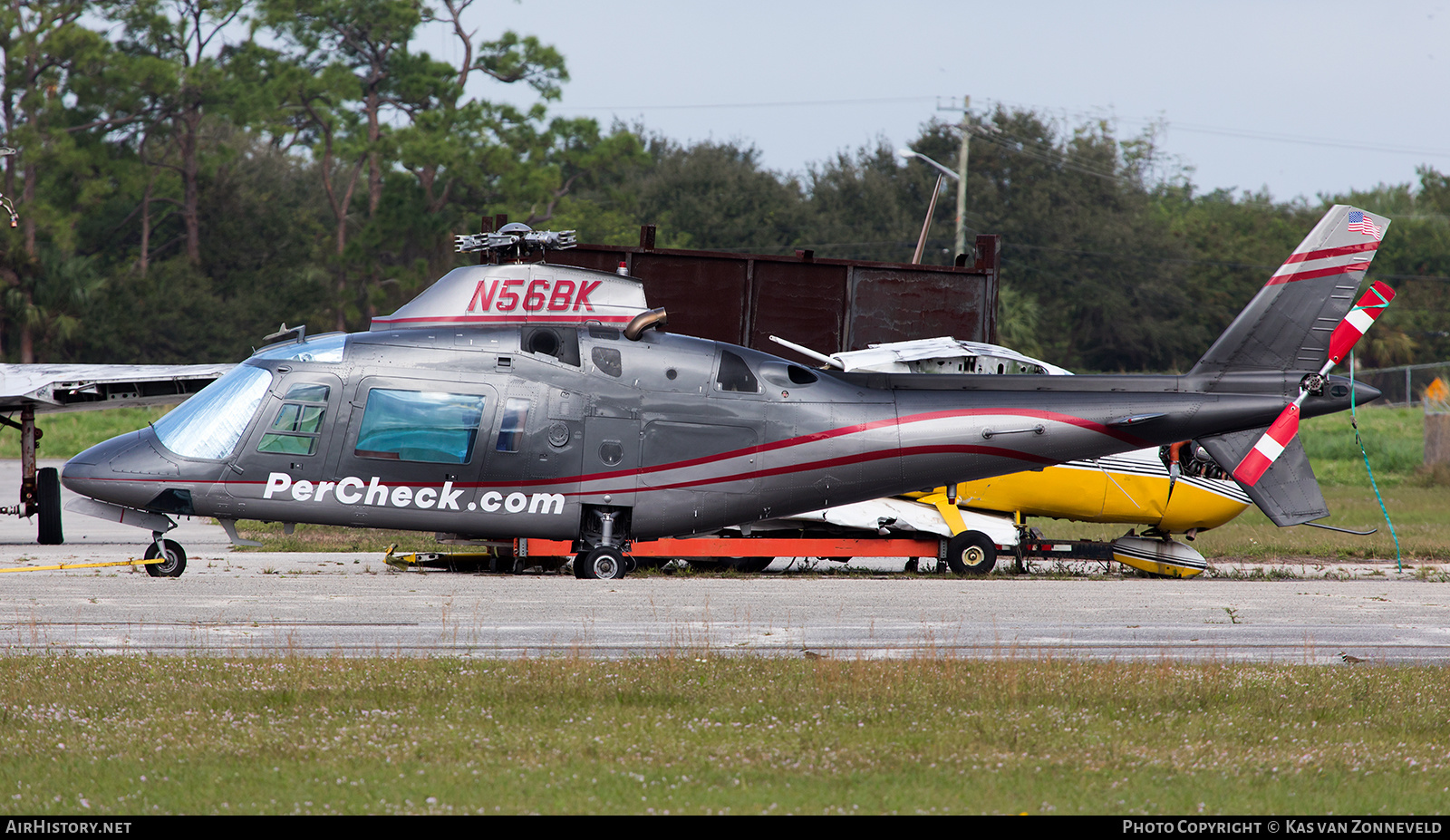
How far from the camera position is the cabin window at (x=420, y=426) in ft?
45.6

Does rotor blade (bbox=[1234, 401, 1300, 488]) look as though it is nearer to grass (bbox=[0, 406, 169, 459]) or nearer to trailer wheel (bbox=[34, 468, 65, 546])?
trailer wheel (bbox=[34, 468, 65, 546])

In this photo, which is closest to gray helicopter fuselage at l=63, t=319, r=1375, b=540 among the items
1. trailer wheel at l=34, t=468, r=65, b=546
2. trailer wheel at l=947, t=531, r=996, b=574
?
trailer wheel at l=947, t=531, r=996, b=574

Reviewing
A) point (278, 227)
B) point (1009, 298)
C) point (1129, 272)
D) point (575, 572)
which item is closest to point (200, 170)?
point (278, 227)

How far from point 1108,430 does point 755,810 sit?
32.4 ft

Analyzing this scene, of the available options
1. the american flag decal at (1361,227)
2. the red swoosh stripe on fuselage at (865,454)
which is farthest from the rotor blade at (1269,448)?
the american flag decal at (1361,227)

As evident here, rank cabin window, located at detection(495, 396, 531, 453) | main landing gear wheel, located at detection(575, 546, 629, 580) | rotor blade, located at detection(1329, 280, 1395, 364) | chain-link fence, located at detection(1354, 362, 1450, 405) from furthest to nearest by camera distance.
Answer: chain-link fence, located at detection(1354, 362, 1450, 405) < main landing gear wheel, located at detection(575, 546, 629, 580) < rotor blade, located at detection(1329, 280, 1395, 364) < cabin window, located at detection(495, 396, 531, 453)

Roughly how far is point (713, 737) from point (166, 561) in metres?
9.24

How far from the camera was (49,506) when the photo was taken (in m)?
19.1

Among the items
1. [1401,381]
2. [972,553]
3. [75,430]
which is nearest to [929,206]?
[972,553]

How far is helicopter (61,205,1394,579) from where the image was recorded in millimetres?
13898

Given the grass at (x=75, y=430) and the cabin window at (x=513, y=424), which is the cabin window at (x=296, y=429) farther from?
the grass at (x=75, y=430)

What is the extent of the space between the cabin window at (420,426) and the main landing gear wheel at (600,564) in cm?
168

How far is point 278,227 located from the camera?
6588cm

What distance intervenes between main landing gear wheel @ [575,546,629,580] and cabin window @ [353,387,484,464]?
5.52ft
